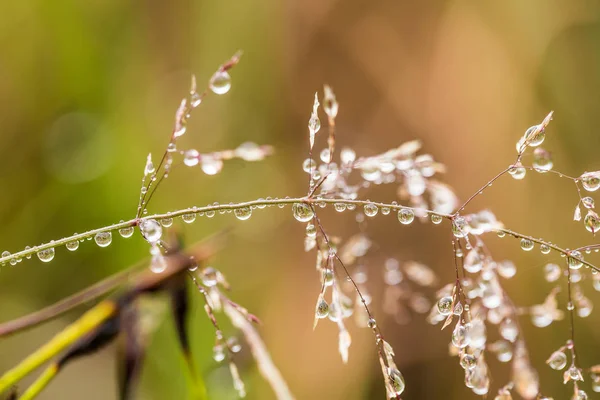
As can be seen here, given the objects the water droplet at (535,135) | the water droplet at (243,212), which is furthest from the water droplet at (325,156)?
the water droplet at (535,135)

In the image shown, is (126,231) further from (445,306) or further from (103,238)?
(445,306)

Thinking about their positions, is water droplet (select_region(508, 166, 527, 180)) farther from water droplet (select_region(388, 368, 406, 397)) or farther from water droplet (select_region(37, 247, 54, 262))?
water droplet (select_region(37, 247, 54, 262))

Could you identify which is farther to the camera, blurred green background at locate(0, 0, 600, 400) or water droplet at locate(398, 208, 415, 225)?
blurred green background at locate(0, 0, 600, 400)

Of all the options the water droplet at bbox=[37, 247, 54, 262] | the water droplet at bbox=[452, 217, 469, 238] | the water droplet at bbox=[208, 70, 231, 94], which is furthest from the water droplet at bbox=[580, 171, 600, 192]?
the water droplet at bbox=[37, 247, 54, 262]

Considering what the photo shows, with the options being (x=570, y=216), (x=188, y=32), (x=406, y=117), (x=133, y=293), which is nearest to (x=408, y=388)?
(x=570, y=216)

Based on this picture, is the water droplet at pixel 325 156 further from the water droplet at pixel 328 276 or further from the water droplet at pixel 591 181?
the water droplet at pixel 591 181

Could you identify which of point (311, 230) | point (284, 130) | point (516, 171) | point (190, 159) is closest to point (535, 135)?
point (516, 171)
